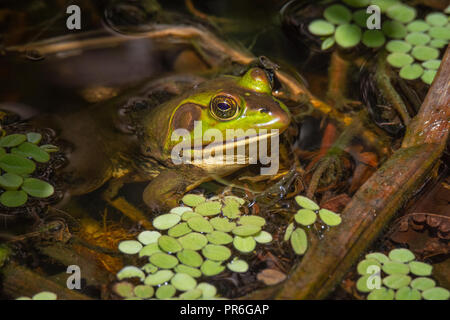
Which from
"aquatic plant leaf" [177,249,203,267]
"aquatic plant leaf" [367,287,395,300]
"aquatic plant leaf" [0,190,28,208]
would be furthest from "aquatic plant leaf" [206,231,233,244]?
"aquatic plant leaf" [0,190,28,208]

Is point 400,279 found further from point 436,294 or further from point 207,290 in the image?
point 207,290

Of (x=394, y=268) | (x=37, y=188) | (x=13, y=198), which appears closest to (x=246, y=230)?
(x=394, y=268)

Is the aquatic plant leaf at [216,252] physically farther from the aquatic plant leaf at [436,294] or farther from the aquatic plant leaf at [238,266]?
the aquatic plant leaf at [436,294]

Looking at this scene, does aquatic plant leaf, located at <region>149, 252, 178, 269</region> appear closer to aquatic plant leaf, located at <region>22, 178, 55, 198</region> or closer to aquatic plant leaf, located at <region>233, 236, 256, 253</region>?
aquatic plant leaf, located at <region>233, 236, 256, 253</region>
